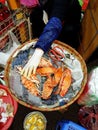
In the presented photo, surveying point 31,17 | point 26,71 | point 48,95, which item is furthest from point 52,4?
point 48,95

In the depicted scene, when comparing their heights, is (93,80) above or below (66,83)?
below

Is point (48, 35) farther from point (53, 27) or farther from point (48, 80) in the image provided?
point (48, 80)

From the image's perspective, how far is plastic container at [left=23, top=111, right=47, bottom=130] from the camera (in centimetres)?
161

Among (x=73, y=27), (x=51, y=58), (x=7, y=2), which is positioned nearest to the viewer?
(x=51, y=58)

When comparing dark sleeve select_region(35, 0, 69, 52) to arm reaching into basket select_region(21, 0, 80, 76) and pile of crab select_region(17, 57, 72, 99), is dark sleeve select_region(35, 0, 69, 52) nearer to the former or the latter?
arm reaching into basket select_region(21, 0, 80, 76)

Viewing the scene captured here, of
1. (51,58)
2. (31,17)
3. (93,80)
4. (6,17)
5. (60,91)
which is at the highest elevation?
(6,17)

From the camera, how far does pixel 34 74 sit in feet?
4.51

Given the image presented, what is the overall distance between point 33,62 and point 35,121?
18.7 inches

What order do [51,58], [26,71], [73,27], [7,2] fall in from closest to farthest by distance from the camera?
1. [26,71]
2. [51,58]
3. [7,2]
4. [73,27]

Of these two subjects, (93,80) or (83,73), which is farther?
(93,80)

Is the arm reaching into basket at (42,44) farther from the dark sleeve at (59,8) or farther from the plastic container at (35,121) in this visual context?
the plastic container at (35,121)

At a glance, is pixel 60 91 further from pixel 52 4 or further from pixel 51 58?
pixel 52 4

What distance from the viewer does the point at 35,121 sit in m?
1.63

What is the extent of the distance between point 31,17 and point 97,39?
477 mm
